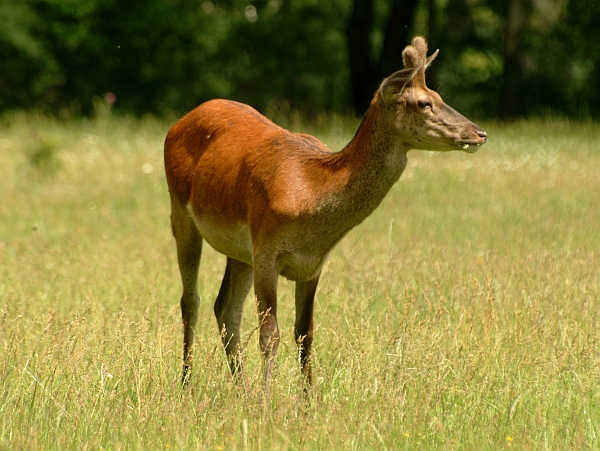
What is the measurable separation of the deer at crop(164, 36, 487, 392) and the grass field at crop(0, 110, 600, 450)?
0.29 m

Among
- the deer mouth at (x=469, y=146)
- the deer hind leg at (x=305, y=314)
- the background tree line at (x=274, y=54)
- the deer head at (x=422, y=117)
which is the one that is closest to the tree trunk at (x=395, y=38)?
the background tree line at (x=274, y=54)

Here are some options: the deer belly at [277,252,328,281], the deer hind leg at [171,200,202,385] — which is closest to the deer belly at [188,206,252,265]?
the deer hind leg at [171,200,202,385]

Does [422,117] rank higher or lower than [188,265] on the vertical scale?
higher

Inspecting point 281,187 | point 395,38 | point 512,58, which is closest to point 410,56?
point 281,187

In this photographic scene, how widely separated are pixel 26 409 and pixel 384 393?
1.67 m

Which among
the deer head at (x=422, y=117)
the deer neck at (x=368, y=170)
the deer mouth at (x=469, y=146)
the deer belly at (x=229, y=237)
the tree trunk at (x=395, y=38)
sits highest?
the deer head at (x=422, y=117)

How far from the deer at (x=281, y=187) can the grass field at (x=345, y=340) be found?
292 mm

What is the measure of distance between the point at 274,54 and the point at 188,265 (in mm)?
→ 24874

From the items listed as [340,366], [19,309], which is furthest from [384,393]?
[19,309]

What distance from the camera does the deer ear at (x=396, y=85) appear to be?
5172 mm

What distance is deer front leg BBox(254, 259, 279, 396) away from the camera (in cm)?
549

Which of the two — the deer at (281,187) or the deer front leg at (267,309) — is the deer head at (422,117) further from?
the deer front leg at (267,309)

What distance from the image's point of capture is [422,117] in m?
5.15

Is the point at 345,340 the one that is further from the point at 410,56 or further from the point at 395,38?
the point at 395,38
